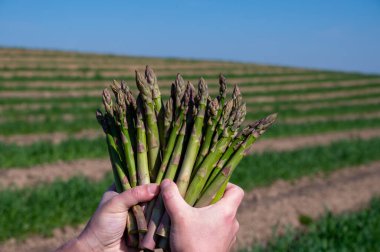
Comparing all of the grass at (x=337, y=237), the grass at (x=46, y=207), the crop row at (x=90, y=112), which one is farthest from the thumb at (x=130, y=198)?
the crop row at (x=90, y=112)

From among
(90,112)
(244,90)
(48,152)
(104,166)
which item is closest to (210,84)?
(244,90)

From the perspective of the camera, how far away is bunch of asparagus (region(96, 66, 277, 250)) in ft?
9.43

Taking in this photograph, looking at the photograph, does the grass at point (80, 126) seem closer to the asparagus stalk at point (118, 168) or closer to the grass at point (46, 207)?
the grass at point (46, 207)

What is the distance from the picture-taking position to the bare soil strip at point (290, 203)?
7.61 meters

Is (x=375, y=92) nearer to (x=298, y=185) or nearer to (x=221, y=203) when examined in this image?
(x=298, y=185)

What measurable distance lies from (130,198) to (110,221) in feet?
0.65

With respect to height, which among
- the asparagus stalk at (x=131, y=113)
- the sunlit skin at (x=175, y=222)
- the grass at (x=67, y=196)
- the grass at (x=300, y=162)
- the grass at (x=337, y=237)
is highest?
the asparagus stalk at (x=131, y=113)

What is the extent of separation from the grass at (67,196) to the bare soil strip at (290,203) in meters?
0.21

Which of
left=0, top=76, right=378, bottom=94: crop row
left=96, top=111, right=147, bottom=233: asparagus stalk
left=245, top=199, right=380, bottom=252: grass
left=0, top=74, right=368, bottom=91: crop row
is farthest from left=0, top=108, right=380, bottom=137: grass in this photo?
left=96, top=111, right=147, bottom=233: asparagus stalk

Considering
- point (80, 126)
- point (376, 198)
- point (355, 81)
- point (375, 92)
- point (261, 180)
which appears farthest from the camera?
point (355, 81)

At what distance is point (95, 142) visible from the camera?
1480 cm

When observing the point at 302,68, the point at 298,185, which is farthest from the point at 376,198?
the point at 302,68

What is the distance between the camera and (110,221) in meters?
2.77

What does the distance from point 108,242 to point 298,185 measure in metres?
10.2
